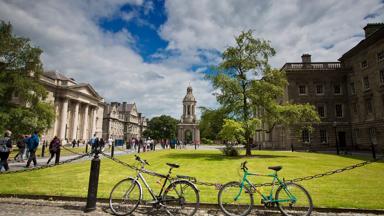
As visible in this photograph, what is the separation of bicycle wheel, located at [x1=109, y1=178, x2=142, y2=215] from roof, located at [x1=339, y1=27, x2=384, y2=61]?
39.0 m

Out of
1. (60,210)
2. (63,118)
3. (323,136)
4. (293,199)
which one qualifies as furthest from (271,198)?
(63,118)

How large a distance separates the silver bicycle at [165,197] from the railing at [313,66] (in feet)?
136

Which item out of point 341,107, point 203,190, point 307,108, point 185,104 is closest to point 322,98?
point 341,107

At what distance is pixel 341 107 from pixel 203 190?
140ft

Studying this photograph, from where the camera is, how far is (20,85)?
112 ft

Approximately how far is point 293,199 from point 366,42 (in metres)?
39.7

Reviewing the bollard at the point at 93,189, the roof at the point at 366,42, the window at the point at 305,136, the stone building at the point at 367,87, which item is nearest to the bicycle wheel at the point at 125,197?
the bollard at the point at 93,189

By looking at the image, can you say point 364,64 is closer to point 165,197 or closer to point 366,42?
point 366,42

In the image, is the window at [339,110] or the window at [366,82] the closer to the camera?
the window at [366,82]

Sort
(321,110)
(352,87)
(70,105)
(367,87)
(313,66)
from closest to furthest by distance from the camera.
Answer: (367,87)
(352,87)
(321,110)
(313,66)
(70,105)

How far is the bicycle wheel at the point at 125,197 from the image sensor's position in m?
6.95

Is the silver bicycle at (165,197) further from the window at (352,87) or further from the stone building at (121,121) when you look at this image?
the stone building at (121,121)

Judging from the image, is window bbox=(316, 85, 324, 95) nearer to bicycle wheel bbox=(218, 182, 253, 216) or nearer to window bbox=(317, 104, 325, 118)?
window bbox=(317, 104, 325, 118)

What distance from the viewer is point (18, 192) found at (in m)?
8.62
